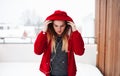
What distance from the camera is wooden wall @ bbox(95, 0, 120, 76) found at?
2.18 m

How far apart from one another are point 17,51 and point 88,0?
52.8 inches

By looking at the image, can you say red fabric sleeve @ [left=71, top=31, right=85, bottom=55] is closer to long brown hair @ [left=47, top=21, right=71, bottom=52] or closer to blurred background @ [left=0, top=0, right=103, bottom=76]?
long brown hair @ [left=47, top=21, right=71, bottom=52]

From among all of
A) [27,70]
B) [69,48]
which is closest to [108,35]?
[27,70]

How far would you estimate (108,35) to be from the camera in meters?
2.54

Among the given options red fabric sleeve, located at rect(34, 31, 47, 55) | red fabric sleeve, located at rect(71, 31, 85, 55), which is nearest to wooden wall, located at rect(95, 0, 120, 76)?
red fabric sleeve, located at rect(71, 31, 85, 55)

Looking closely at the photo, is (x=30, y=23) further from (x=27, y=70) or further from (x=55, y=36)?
(x=55, y=36)

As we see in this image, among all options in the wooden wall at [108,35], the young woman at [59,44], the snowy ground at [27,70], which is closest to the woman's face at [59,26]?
the young woman at [59,44]

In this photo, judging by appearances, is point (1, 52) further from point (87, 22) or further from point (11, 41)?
point (87, 22)

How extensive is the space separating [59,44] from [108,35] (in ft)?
4.25

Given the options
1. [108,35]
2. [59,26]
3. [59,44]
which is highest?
[59,26]

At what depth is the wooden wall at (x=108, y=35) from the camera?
2182mm

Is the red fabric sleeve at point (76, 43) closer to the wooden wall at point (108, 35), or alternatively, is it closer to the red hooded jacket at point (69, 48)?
the red hooded jacket at point (69, 48)

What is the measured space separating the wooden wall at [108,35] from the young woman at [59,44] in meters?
0.87

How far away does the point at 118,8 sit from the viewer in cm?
213
